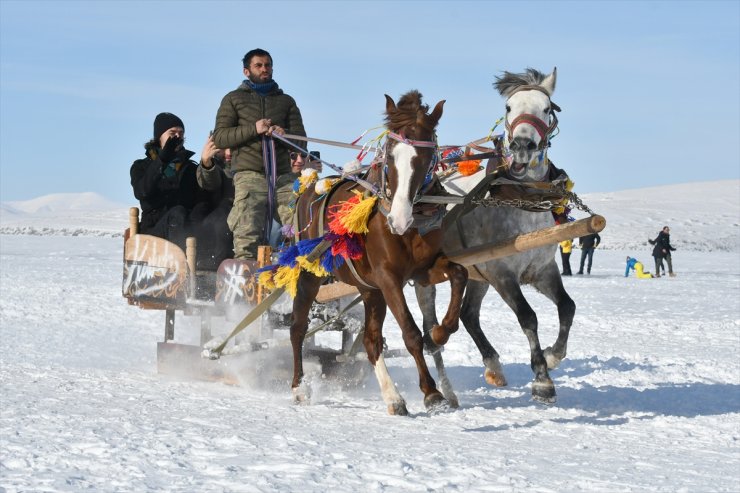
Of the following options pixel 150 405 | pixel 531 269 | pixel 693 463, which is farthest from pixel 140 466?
pixel 531 269

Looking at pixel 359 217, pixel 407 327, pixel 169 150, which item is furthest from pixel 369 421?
pixel 169 150

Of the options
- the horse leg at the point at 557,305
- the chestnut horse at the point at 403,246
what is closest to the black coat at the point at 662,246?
the horse leg at the point at 557,305

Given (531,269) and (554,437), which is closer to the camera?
(554,437)

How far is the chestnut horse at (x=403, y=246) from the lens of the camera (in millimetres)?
5707

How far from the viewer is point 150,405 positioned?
6.33 meters

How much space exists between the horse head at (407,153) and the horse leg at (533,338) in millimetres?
1406

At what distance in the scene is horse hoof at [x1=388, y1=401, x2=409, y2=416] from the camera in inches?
251

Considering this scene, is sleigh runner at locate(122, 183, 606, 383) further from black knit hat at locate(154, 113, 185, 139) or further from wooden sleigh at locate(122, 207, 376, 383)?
black knit hat at locate(154, 113, 185, 139)

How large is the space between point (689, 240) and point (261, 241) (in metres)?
51.4

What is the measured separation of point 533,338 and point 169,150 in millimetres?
3795

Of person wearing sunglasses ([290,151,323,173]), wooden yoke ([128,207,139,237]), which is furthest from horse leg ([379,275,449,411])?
wooden yoke ([128,207,139,237])

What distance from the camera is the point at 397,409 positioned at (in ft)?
21.0

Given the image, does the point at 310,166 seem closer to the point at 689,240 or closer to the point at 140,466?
the point at 140,466

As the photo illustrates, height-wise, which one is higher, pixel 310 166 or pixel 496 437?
pixel 310 166
